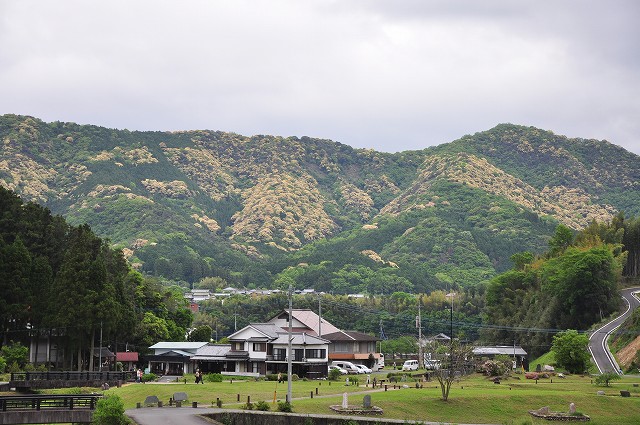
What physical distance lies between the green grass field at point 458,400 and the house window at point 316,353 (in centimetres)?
2245

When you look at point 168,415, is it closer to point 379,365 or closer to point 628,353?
point 628,353

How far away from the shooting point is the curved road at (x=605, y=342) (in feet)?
259

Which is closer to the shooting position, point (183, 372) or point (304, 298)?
point (183, 372)

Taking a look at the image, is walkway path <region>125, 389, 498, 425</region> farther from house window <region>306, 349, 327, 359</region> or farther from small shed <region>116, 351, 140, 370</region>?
small shed <region>116, 351, 140, 370</region>

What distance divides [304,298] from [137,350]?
52.4 m

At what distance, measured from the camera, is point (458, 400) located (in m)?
51.8

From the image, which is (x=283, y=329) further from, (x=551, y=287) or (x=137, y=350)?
(x=551, y=287)

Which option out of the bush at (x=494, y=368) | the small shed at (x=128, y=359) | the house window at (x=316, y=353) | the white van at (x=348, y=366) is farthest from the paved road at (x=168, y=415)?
the small shed at (x=128, y=359)

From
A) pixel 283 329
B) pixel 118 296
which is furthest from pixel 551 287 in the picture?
pixel 118 296

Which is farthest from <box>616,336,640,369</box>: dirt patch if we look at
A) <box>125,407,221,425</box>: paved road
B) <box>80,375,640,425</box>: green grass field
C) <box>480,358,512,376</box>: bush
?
<box>125,407,221,425</box>: paved road

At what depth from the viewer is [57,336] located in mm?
78750

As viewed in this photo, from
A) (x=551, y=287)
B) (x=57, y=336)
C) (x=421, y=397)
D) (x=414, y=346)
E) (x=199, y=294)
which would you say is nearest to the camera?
(x=421, y=397)

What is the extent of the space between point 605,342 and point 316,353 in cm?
2982

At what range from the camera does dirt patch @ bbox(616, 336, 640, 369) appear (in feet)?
259
